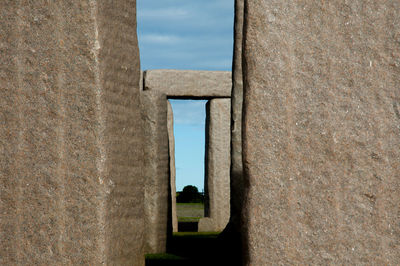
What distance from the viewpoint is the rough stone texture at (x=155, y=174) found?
189 inches

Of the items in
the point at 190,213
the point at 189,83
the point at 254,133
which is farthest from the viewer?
the point at 190,213

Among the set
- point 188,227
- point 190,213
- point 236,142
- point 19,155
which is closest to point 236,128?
point 236,142

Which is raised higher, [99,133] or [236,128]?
[236,128]

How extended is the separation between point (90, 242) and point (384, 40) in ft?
5.09

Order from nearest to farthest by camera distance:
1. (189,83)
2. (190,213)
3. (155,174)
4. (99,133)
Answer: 1. (99,133)
2. (155,174)
3. (189,83)
4. (190,213)

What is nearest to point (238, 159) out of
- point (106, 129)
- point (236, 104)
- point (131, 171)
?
point (236, 104)

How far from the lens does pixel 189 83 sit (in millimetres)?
7902

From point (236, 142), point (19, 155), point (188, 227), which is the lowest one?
point (188, 227)

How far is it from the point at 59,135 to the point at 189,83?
17.7 feet

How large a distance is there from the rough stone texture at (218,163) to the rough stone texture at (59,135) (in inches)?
204

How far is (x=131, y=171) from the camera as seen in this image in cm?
296

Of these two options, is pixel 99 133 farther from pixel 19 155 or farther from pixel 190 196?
pixel 190 196

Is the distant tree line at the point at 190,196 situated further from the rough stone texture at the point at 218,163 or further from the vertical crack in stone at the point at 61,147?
the vertical crack in stone at the point at 61,147

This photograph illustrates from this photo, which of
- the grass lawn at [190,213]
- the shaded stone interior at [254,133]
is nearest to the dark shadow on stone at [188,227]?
the grass lawn at [190,213]
